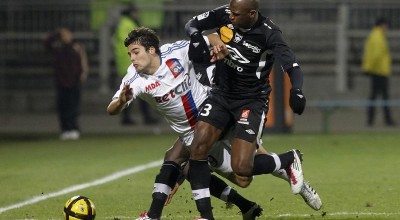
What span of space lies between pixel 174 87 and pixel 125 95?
0.57 metres

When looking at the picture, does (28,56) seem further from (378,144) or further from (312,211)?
(312,211)

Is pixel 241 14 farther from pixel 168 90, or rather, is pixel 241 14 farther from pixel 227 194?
pixel 227 194

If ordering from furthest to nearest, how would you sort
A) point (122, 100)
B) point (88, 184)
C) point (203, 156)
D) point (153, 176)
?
point (153, 176)
point (88, 184)
point (203, 156)
point (122, 100)

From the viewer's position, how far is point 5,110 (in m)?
24.7

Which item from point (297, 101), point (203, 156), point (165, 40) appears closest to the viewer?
point (297, 101)

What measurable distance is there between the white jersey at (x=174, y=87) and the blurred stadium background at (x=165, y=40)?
14.5 m

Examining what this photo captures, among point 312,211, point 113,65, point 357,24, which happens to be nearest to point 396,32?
point 357,24

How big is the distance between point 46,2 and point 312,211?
51.3 feet

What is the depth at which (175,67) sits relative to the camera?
9.62 meters

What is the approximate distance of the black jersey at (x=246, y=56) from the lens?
31.5 ft

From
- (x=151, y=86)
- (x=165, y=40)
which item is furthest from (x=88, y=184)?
(x=165, y=40)

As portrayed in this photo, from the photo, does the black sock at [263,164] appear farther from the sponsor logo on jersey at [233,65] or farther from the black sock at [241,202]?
the sponsor logo on jersey at [233,65]

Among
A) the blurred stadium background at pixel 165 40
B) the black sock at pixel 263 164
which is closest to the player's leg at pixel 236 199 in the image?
the black sock at pixel 263 164

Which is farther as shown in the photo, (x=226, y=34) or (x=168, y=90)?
(x=226, y=34)
